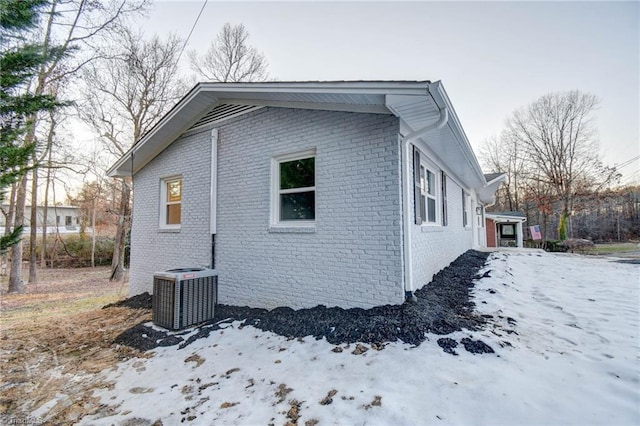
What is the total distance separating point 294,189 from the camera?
205 inches

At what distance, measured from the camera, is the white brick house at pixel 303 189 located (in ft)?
13.5

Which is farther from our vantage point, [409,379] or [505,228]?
[505,228]

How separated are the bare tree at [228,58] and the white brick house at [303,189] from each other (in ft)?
31.6

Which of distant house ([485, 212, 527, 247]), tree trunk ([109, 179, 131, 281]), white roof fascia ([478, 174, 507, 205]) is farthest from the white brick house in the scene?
distant house ([485, 212, 527, 247])

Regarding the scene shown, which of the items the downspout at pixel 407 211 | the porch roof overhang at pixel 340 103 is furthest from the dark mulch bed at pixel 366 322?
the porch roof overhang at pixel 340 103

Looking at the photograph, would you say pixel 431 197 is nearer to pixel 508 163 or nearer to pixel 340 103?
pixel 340 103

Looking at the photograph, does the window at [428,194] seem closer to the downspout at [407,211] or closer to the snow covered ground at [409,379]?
the downspout at [407,211]

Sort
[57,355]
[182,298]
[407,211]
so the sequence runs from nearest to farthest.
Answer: [407,211] < [57,355] < [182,298]

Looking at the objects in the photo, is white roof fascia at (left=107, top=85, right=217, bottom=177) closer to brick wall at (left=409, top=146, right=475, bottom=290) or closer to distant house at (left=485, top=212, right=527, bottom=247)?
brick wall at (left=409, top=146, right=475, bottom=290)

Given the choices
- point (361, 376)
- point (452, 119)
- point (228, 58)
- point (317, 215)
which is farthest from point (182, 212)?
point (228, 58)

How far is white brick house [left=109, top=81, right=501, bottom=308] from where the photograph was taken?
13.5ft

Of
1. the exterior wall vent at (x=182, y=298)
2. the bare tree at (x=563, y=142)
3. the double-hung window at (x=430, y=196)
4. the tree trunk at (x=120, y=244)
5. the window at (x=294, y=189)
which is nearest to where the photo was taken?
the exterior wall vent at (x=182, y=298)

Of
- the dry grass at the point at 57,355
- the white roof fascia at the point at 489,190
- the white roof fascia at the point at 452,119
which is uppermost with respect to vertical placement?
the white roof fascia at the point at 489,190

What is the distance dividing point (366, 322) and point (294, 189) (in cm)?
264
